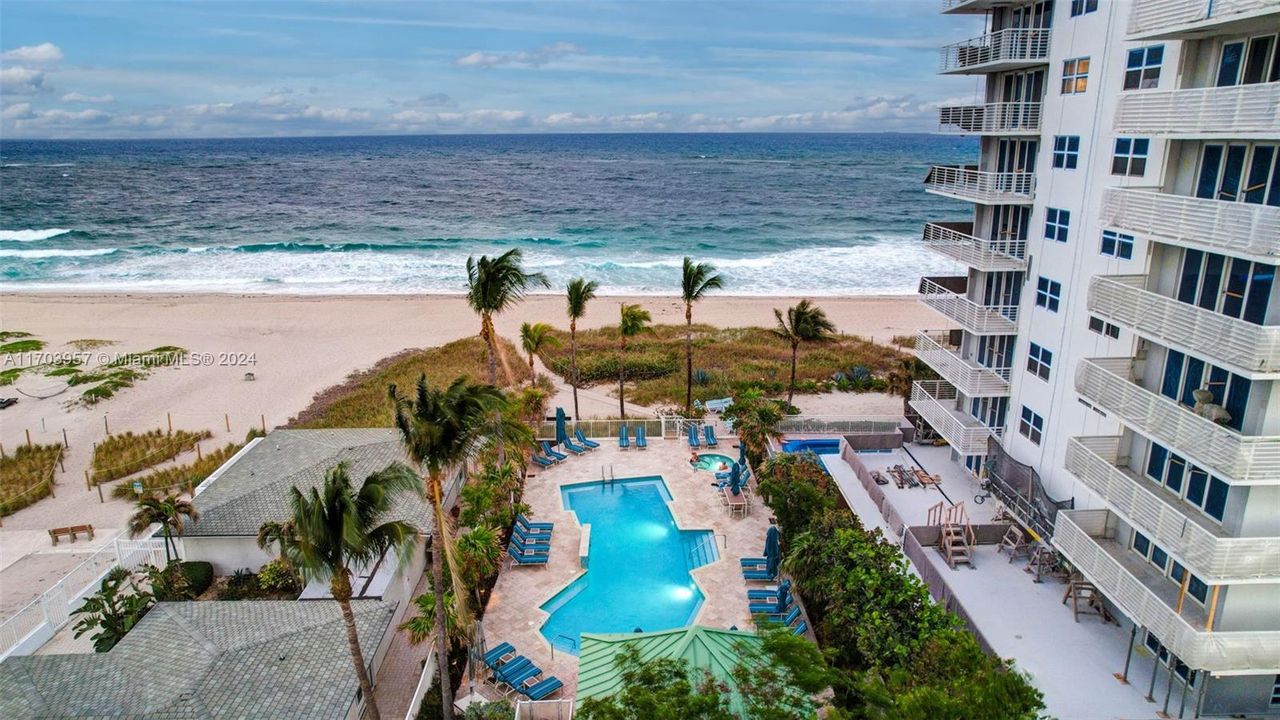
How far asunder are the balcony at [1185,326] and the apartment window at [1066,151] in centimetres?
497

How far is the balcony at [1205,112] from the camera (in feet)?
35.8

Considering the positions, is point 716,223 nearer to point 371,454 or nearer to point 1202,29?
point 371,454

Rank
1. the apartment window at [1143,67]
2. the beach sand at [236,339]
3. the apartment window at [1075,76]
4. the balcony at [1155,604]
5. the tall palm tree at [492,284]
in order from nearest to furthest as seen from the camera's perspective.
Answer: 1. the balcony at [1155,604]
2. the apartment window at [1143,67]
3. the apartment window at [1075,76]
4. the tall palm tree at [492,284]
5. the beach sand at [236,339]

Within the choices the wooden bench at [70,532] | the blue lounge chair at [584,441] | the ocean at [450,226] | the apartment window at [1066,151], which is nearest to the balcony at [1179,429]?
the apartment window at [1066,151]

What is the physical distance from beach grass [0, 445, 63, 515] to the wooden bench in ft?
10.4

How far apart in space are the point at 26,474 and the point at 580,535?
20.3 metres

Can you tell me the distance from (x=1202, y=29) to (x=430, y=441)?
1396 cm

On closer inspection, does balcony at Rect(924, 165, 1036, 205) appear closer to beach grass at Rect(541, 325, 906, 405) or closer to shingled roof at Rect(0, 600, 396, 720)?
beach grass at Rect(541, 325, 906, 405)

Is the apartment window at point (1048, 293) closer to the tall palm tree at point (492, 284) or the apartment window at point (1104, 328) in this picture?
the apartment window at point (1104, 328)

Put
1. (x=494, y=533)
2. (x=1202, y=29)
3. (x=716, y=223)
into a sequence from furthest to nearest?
1. (x=716, y=223)
2. (x=494, y=533)
3. (x=1202, y=29)

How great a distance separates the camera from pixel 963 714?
10.3m

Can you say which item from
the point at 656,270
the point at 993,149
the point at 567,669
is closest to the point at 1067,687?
the point at 567,669

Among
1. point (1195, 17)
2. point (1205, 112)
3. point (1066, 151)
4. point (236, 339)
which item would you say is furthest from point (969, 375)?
point (236, 339)

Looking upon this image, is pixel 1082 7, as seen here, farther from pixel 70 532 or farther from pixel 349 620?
pixel 70 532
